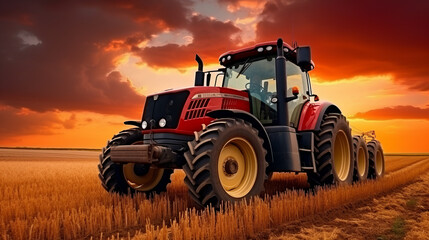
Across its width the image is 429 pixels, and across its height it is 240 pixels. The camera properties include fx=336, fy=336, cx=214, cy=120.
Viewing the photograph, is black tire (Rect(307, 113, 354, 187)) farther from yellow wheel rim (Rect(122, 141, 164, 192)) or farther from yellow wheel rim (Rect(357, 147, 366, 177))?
yellow wheel rim (Rect(122, 141, 164, 192))

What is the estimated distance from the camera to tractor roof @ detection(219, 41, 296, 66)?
6.75 m

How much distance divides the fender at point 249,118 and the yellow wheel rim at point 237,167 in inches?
17.3

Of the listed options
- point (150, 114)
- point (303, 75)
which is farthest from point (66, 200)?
point (303, 75)

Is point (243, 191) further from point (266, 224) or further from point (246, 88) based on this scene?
point (246, 88)

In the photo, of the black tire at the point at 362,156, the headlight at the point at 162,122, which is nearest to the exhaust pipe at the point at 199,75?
the headlight at the point at 162,122

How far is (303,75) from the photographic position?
7828 mm

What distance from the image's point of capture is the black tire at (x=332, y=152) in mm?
7125

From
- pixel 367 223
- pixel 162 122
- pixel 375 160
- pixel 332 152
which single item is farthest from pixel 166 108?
pixel 375 160

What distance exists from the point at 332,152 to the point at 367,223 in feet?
8.27

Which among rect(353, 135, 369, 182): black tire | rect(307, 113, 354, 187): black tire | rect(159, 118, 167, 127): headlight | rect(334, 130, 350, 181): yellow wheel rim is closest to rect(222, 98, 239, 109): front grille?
rect(159, 118, 167, 127): headlight

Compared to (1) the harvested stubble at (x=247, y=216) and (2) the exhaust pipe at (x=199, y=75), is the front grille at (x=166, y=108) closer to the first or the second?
(1) the harvested stubble at (x=247, y=216)

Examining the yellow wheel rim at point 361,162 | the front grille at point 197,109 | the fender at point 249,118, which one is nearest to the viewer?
the fender at point 249,118

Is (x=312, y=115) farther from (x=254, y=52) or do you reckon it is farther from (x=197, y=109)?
(x=197, y=109)

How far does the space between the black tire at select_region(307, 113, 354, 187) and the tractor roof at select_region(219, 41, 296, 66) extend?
1738mm
